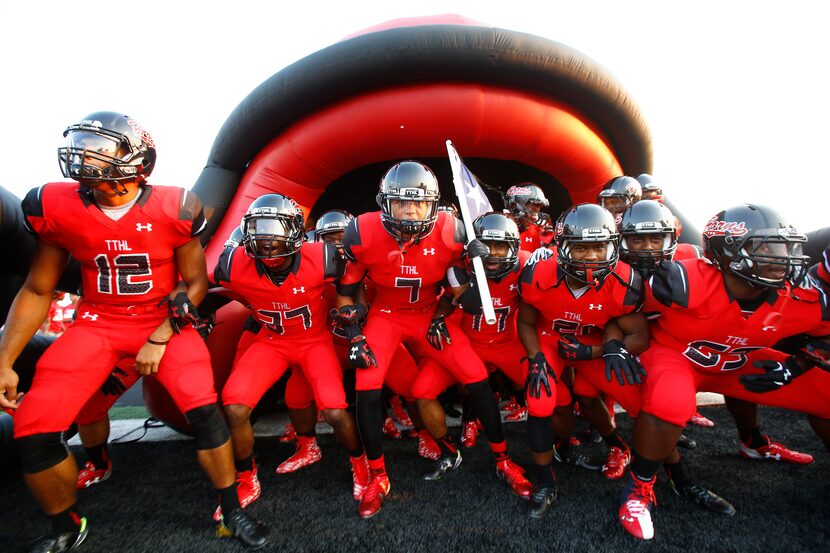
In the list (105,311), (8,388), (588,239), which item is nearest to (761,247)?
(588,239)

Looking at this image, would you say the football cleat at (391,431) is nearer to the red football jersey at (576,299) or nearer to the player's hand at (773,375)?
the red football jersey at (576,299)

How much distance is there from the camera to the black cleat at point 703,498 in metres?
2.51

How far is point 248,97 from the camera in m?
4.84

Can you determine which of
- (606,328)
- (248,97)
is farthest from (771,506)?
(248,97)

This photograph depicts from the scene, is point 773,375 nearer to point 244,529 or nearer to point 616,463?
point 616,463

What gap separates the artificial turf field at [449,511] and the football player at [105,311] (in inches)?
13.8

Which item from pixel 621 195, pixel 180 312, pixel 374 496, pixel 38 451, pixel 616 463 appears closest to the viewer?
pixel 38 451

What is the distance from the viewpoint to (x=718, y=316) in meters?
2.49

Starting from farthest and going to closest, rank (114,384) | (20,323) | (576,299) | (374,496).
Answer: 1. (114,384)
2. (576,299)
3. (374,496)
4. (20,323)

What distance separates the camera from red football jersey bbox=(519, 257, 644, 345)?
2.75 m

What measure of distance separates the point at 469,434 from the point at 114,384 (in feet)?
9.34

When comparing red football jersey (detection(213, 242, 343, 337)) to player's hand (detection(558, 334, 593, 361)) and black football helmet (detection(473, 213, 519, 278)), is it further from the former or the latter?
player's hand (detection(558, 334, 593, 361))

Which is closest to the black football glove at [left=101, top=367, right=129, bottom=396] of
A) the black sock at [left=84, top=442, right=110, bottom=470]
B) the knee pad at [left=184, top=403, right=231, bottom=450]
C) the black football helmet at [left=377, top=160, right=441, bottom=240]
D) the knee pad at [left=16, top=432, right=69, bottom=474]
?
the black sock at [left=84, top=442, right=110, bottom=470]

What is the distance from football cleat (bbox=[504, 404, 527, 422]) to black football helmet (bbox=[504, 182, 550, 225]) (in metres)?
2.12
